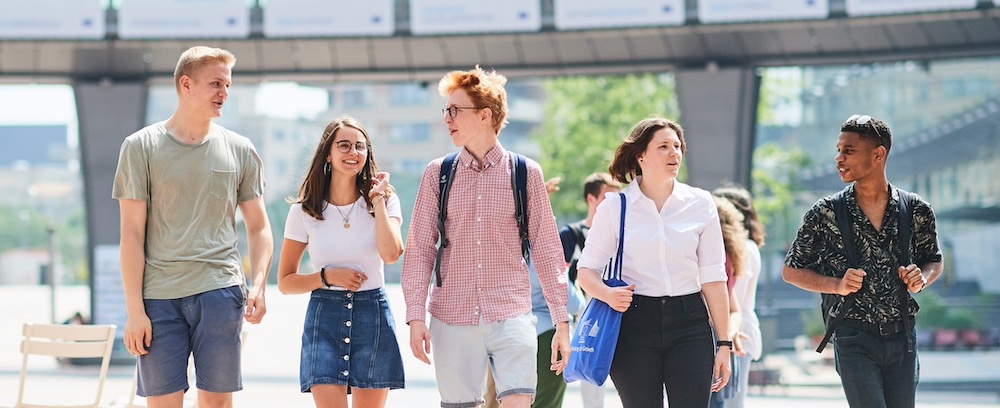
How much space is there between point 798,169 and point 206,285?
38.1 metres

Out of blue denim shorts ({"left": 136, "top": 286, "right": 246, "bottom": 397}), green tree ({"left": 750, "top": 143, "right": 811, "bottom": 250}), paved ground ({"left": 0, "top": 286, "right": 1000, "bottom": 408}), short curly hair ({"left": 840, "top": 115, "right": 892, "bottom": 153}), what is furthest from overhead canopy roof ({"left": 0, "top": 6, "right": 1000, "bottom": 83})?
green tree ({"left": 750, "top": 143, "right": 811, "bottom": 250})

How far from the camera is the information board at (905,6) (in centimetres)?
1044

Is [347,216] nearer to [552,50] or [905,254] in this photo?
[905,254]

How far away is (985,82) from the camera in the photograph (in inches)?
1634

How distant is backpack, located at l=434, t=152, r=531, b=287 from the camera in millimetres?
4124

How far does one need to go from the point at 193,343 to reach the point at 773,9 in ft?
27.7

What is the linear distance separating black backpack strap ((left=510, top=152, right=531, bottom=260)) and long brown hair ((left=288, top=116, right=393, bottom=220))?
21.9 inches

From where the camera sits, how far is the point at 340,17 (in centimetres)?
1168

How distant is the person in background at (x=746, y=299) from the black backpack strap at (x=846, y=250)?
60.9 inches

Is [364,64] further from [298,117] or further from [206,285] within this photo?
[298,117]

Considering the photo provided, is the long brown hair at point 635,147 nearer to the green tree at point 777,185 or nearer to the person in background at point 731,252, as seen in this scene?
the person in background at point 731,252

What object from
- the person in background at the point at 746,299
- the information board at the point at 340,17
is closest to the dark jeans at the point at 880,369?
the person in background at the point at 746,299

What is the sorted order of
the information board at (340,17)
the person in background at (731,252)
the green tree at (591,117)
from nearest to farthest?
1. the person in background at (731,252)
2. the information board at (340,17)
3. the green tree at (591,117)

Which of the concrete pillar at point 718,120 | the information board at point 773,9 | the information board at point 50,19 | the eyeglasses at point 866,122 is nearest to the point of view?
the eyeglasses at point 866,122
